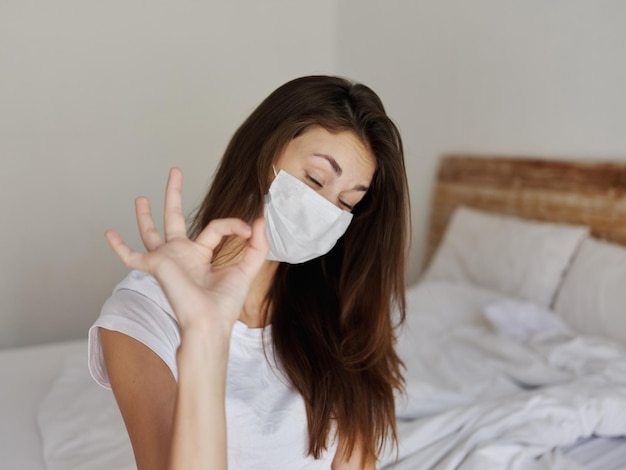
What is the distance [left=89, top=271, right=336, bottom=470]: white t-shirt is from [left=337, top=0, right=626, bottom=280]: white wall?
148 centimetres

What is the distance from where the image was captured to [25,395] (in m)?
1.47

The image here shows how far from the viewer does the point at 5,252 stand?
227 cm

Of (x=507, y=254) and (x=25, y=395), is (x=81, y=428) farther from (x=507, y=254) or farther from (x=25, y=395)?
(x=507, y=254)

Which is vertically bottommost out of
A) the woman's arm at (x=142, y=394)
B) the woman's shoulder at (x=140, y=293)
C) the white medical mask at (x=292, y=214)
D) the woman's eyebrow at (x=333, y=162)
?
the woman's arm at (x=142, y=394)

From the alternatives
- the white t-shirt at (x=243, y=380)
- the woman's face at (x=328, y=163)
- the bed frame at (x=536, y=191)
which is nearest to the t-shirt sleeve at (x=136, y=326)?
the white t-shirt at (x=243, y=380)

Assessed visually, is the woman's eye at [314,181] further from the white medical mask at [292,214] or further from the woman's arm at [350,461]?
the woman's arm at [350,461]

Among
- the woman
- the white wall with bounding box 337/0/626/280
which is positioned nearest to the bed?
the white wall with bounding box 337/0/626/280

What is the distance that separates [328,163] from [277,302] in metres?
0.32

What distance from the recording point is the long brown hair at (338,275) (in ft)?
3.28

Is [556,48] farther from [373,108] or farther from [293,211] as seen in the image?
[293,211]

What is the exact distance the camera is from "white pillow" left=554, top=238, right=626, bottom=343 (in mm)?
1676

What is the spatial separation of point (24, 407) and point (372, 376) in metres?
0.89

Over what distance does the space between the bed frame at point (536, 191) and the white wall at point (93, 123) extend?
1.08 meters

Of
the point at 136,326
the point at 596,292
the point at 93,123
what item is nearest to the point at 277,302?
the point at 136,326
